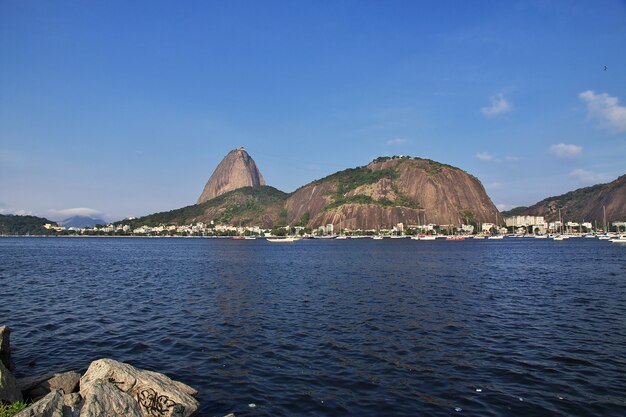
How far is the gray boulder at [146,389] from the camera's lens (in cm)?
1080

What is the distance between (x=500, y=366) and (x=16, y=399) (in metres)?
15.4

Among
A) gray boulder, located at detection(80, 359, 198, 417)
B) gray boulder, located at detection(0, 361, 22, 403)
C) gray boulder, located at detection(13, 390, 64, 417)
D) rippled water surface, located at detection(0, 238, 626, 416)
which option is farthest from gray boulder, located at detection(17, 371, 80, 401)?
gray boulder, located at detection(13, 390, 64, 417)

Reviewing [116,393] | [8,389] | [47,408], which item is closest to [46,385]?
[8,389]

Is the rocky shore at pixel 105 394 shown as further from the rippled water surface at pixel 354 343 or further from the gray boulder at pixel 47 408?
the rippled water surface at pixel 354 343

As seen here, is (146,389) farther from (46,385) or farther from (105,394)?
(46,385)

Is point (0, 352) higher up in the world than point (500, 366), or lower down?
higher up

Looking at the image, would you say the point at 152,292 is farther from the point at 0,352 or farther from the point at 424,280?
the point at 424,280

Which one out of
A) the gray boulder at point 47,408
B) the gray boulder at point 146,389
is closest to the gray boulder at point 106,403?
the gray boulder at point 47,408

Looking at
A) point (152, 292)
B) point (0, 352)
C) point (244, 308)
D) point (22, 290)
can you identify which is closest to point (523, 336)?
point (244, 308)

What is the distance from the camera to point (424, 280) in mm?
42062

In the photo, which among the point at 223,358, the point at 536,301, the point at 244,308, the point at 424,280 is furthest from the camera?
the point at 424,280

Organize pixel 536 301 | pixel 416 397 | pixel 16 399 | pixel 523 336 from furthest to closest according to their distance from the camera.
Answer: pixel 536 301, pixel 523 336, pixel 416 397, pixel 16 399

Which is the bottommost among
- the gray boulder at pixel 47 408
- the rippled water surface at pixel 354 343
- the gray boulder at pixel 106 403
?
the rippled water surface at pixel 354 343

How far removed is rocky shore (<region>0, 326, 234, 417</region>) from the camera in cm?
872
